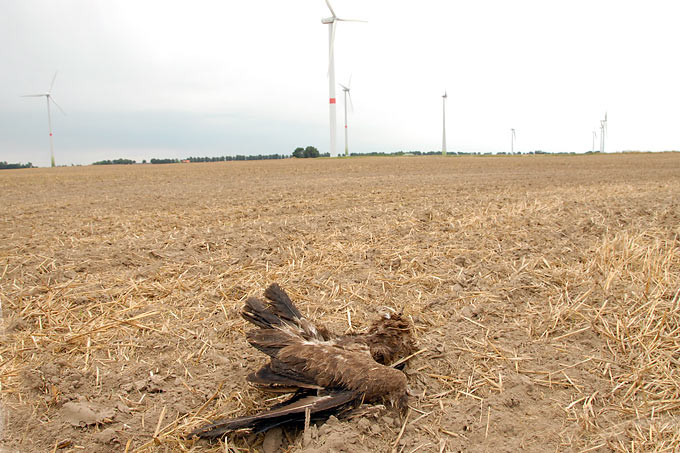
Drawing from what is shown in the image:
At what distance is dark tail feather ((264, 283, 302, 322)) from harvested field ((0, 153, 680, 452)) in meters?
0.45

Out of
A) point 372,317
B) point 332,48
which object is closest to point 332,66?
point 332,48

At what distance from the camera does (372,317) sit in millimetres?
3977

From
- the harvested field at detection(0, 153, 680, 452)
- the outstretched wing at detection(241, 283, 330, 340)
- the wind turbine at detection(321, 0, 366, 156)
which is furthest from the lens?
the wind turbine at detection(321, 0, 366, 156)

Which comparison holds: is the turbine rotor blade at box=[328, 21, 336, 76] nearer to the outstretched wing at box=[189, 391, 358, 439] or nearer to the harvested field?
the harvested field

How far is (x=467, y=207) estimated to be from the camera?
29.2 ft

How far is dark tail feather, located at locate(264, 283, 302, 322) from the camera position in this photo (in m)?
3.23

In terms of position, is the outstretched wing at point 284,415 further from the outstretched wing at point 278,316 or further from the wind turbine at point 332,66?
the wind turbine at point 332,66

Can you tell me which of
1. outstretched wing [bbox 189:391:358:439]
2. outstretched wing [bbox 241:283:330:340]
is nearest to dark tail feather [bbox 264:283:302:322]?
outstretched wing [bbox 241:283:330:340]

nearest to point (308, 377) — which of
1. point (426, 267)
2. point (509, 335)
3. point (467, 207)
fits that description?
point (509, 335)

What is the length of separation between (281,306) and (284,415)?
2.95 ft

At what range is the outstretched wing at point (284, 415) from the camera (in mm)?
2521

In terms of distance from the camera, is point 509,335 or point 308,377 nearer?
point 308,377

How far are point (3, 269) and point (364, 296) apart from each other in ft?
14.7

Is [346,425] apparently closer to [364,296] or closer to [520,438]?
[520,438]
